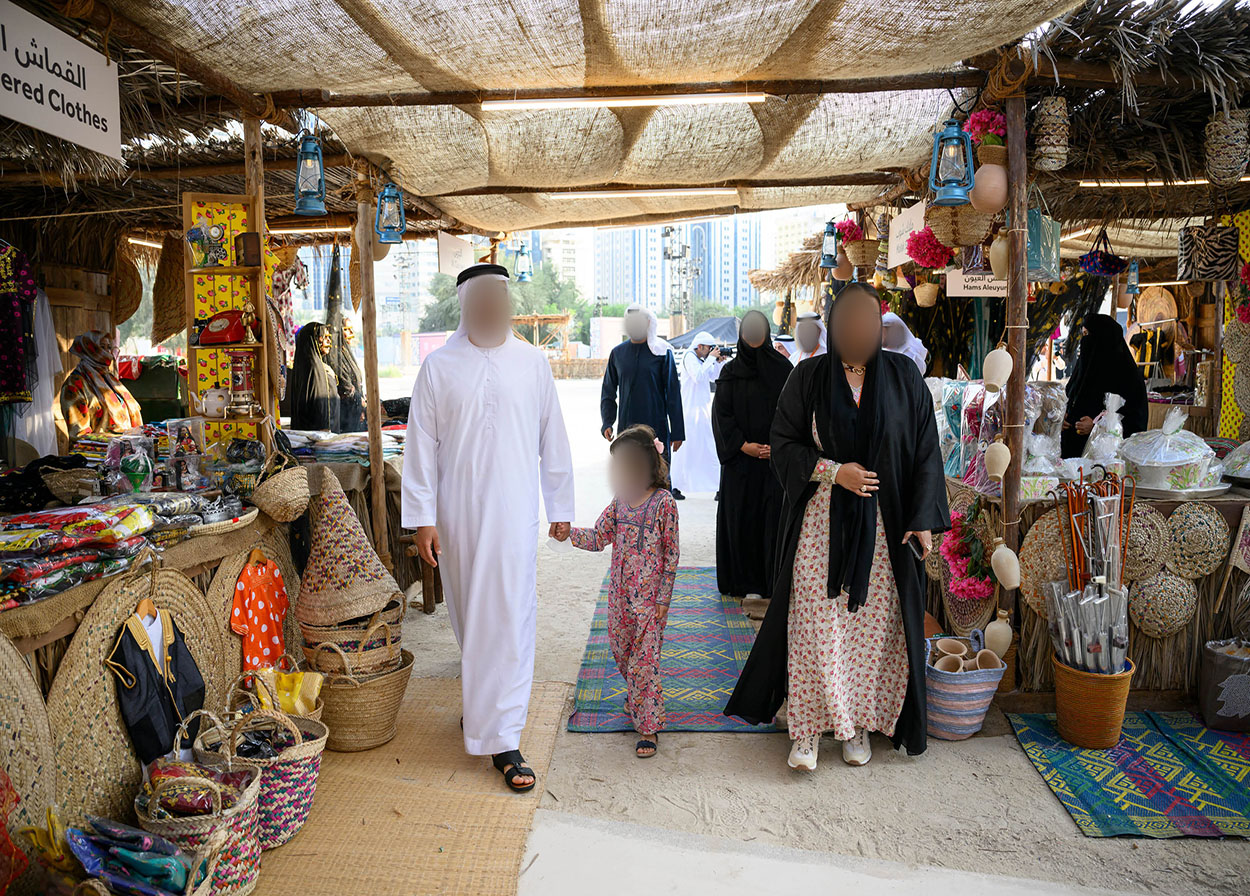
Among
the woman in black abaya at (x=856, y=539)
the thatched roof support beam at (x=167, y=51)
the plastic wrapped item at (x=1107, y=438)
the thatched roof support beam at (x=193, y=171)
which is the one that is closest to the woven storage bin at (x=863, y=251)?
the plastic wrapped item at (x=1107, y=438)

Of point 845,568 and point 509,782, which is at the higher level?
point 845,568

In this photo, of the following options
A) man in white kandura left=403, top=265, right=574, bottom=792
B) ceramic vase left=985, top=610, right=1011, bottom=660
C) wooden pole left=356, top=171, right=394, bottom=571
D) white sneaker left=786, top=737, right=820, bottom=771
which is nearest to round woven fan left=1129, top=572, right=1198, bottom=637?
ceramic vase left=985, top=610, right=1011, bottom=660

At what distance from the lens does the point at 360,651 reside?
3.36 metres

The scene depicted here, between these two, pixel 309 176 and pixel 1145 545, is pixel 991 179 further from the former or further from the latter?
pixel 309 176

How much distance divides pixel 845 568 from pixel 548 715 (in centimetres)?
152

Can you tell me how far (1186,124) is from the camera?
432 centimetres

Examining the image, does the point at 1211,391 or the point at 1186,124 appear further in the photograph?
the point at 1211,391

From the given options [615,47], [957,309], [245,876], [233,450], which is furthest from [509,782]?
[957,309]

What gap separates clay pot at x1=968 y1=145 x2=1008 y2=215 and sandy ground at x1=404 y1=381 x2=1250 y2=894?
2281mm

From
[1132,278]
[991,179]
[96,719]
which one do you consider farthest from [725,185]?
[1132,278]

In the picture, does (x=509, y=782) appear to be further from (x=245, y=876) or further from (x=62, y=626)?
(x=62, y=626)

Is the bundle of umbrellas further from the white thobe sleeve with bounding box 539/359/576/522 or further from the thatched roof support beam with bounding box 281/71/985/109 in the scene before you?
the white thobe sleeve with bounding box 539/359/576/522

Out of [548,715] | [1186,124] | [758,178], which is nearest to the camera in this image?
[548,715]

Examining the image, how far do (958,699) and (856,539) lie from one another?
91 cm
